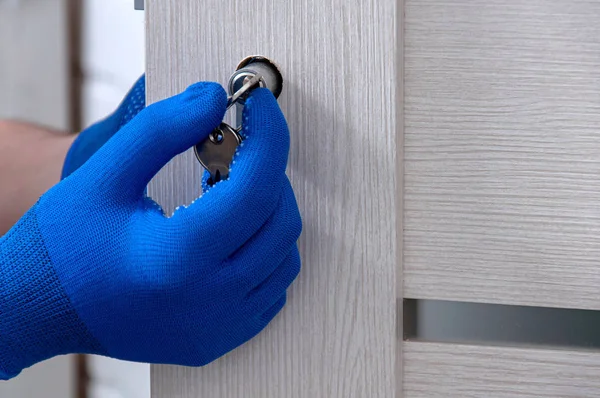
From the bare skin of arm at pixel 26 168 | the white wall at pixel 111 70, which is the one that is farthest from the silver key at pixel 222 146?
the white wall at pixel 111 70

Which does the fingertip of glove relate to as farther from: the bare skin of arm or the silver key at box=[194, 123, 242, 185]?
the bare skin of arm

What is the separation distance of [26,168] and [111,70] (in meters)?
0.22

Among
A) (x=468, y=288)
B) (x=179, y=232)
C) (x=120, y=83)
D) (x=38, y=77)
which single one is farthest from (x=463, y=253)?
(x=38, y=77)

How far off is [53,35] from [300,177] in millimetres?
649

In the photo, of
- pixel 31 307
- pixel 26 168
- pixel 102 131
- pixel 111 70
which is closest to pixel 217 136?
pixel 31 307

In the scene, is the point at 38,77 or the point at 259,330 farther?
the point at 38,77

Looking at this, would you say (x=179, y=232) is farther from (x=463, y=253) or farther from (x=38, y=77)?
(x=38, y=77)

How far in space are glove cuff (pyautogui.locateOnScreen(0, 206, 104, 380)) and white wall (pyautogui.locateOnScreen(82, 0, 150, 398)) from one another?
52cm

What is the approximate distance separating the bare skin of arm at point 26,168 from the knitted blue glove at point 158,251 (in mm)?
368

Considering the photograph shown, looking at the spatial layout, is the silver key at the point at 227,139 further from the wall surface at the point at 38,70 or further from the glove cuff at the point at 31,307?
the wall surface at the point at 38,70

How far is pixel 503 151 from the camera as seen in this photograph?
28 cm

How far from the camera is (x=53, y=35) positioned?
2.64 feet

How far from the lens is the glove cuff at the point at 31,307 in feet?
0.88

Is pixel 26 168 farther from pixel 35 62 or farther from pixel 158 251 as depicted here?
pixel 158 251
